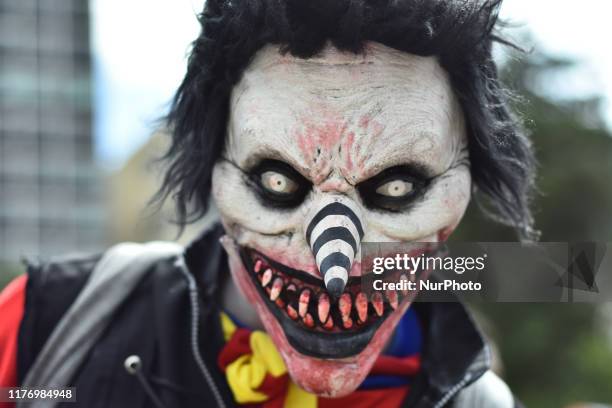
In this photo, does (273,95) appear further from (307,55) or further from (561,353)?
(561,353)

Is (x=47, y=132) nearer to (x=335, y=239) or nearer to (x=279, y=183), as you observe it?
(x=279, y=183)

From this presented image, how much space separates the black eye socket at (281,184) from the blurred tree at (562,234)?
526cm

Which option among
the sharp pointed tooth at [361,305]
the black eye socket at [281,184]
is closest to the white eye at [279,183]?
the black eye socket at [281,184]

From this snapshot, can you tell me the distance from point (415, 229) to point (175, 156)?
616mm

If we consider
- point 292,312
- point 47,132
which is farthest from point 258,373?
point 47,132

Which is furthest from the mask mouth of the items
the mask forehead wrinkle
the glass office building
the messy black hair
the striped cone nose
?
the glass office building

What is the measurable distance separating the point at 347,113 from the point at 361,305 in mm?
373

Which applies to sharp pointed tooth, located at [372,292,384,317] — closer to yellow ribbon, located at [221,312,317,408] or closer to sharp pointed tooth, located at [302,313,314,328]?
sharp pointed tooth, located at [302,313,314,328]

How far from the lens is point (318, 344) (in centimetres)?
152

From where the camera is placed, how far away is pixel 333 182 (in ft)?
4.92

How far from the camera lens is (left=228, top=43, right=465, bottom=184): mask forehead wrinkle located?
4.90 feet

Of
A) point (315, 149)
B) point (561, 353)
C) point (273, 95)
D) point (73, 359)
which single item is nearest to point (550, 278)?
point (315, 149)

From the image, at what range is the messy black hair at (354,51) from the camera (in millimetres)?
1486

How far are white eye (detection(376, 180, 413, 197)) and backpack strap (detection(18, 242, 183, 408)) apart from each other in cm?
64
